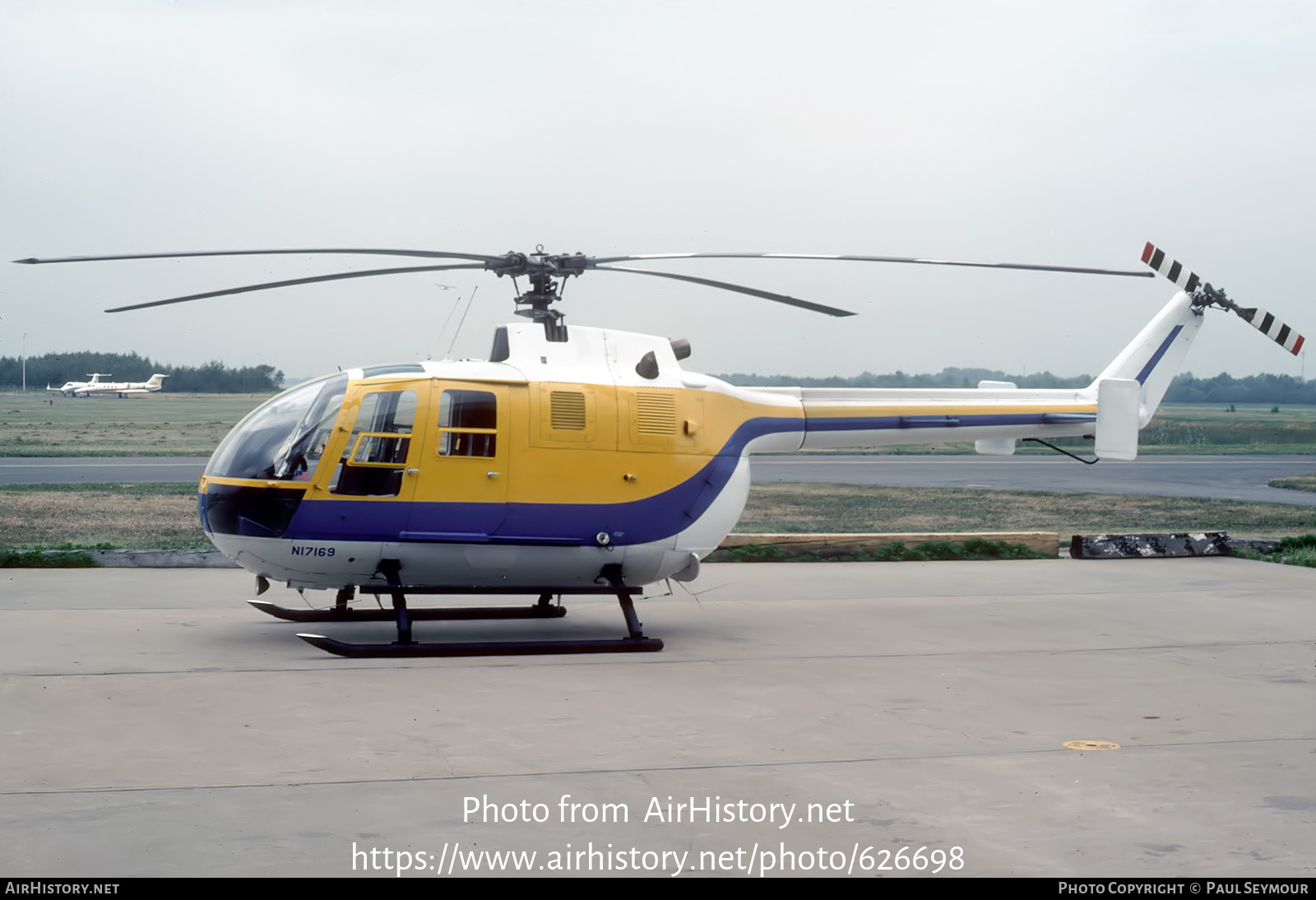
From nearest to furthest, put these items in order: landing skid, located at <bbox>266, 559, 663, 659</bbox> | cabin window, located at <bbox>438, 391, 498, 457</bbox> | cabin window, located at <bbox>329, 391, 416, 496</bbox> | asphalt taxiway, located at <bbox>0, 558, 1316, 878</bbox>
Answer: asphalt taxiway, located at <bbox>0, 558, 1316, 878</bbox> → landing skid, located at <bbox>266, 559, 663, 659</bbox> → cabin window, located at <bbox>329, 391, 416, 496</bbox> → cabin window, located at <bbox>438, 391, 498, 457</bbox>

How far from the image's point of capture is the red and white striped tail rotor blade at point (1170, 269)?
38.8 feet

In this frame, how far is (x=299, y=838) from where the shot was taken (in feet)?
15.2

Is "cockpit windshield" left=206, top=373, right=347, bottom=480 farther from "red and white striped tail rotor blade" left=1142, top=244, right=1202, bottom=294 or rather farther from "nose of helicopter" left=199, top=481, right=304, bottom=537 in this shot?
"red and white striped tail rotor blade" left=1142, top=244, right=1202, bottom=294

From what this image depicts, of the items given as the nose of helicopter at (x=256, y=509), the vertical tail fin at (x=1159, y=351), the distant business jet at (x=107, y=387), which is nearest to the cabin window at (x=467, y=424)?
the nose of helicopter at (x=256, y=509)

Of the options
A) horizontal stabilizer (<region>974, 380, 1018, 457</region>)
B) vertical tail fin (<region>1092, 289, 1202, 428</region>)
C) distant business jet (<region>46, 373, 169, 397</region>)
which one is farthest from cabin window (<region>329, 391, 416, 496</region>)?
distant business jet (<region>46, 373, 169, 397</region>)

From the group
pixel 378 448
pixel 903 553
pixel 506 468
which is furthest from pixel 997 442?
pixel 378 448

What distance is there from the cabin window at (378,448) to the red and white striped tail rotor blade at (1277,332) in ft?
27.5

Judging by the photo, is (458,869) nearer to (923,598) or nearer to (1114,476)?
(923,598)

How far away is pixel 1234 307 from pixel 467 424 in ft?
26.4

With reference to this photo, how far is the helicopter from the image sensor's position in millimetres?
8477

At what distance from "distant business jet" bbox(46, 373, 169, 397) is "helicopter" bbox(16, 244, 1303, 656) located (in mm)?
83946

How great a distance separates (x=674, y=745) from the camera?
6230mm
